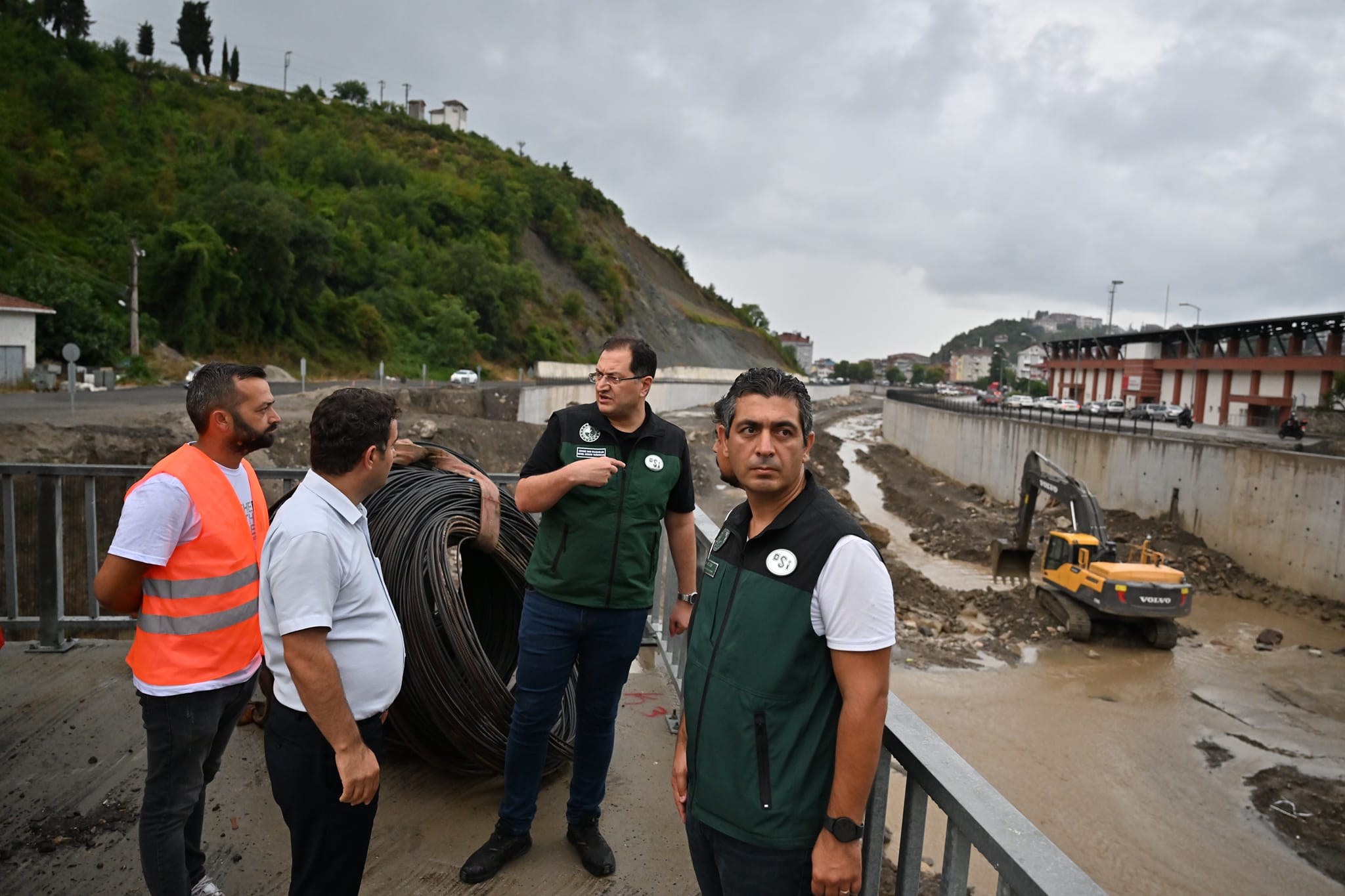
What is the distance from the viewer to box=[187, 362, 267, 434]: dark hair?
250cm

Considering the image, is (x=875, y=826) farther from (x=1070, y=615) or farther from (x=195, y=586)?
(x=1070, y=615)

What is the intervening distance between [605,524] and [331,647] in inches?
40.6

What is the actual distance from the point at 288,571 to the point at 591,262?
71.8 m

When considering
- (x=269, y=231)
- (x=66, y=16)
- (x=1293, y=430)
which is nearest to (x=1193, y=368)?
(x=1293, y=430)

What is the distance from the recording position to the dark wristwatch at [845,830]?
162 cm

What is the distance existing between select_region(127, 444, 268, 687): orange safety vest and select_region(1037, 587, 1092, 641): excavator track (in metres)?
14.0

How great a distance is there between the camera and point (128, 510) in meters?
2.30

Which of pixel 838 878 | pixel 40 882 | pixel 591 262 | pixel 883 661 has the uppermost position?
pixel 591 262

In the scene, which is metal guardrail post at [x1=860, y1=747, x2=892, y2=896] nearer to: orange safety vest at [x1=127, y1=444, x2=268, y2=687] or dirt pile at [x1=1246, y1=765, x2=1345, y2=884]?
orange safety vest at [x1=127, y1=444, x2=268, y2=687]

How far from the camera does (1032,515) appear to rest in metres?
17.3

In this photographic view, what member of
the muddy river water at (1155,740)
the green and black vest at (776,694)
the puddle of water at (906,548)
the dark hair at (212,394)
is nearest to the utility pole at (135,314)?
the puddle of water at (906,548)

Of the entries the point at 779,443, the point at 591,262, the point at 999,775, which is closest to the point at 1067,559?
the point at 999,775

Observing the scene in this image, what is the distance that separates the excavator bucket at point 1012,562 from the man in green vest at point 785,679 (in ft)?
55.5

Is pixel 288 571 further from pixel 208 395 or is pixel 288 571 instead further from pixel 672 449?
pixel 672 449
